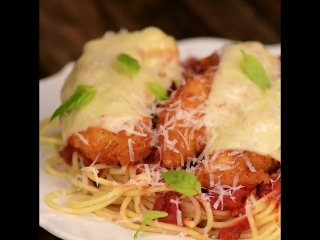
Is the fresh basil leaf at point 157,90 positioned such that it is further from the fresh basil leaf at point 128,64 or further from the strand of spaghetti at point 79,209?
the strand of spaghetti at point 79,209

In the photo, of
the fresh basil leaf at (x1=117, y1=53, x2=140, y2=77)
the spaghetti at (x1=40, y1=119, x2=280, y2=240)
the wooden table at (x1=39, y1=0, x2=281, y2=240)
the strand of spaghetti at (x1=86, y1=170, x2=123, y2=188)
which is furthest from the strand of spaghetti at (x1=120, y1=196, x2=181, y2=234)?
the wooden table at (x1=39, y1=0, x2=281, y2=240)

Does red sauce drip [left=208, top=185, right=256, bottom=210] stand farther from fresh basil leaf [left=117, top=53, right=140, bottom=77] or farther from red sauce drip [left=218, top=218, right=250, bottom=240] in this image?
fresh basil leaf [left=117, top=53, right=140, bottom=77]

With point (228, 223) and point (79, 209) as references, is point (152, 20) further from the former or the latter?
point (228, 223)

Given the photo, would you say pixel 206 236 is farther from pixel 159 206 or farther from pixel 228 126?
pixel 228 126

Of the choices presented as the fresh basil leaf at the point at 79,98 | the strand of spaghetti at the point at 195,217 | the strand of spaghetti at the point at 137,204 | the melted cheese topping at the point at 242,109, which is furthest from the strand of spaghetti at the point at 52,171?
the melted cheese topping at the point at 242,109

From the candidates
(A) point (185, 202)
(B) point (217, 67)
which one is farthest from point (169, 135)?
(B) point (217, 67)
